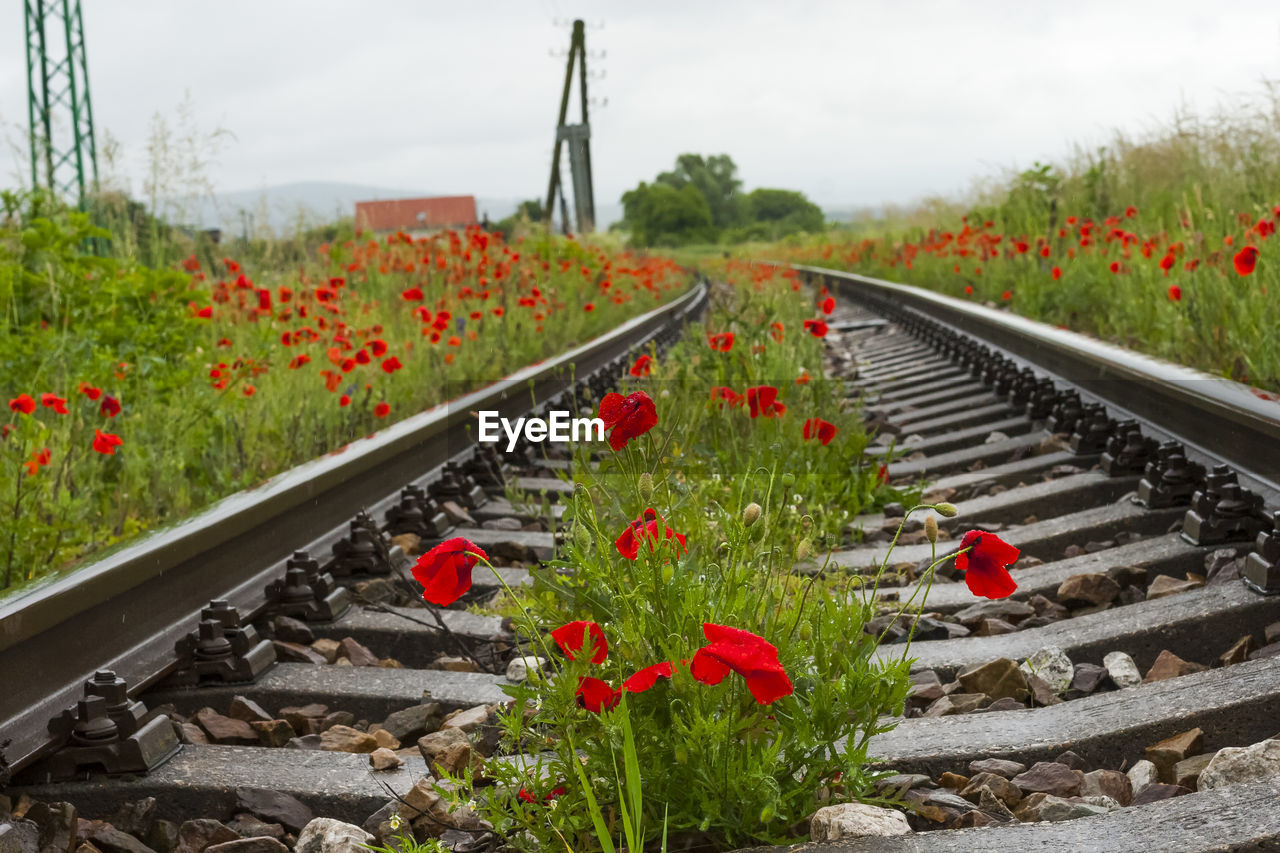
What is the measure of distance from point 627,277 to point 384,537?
11528 mm

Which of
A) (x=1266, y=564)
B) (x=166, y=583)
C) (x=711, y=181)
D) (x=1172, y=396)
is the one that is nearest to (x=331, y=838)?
(x=166, y=583)

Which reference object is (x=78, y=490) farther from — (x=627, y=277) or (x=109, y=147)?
(x=627, y=277)

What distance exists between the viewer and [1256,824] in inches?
56.7

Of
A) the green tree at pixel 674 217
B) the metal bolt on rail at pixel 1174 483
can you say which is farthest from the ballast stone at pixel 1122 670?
the green tree at pixel 674 217

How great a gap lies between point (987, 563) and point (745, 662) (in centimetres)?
51

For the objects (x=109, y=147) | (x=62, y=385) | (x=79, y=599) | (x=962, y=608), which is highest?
(x=109, y=147)

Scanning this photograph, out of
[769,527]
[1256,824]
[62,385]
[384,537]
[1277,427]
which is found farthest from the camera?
[62,385]

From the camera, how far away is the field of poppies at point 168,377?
3.55 m

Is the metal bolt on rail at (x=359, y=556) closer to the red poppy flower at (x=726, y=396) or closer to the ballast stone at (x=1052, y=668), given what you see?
the red poppy flower at (x=726, y=396)

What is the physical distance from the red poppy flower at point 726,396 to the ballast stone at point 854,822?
2.09 m

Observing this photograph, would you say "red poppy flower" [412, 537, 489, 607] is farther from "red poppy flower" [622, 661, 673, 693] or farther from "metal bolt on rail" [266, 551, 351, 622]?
"metal bolt on rail" [266, 551, 351, 622]

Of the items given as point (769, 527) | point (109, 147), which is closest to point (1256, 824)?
point (769, 527)

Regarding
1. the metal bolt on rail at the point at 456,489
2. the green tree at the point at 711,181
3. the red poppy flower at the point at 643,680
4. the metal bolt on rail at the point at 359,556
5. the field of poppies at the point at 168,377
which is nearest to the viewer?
the red poppy flower at the point at 643,680

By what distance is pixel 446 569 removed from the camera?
1713mm
